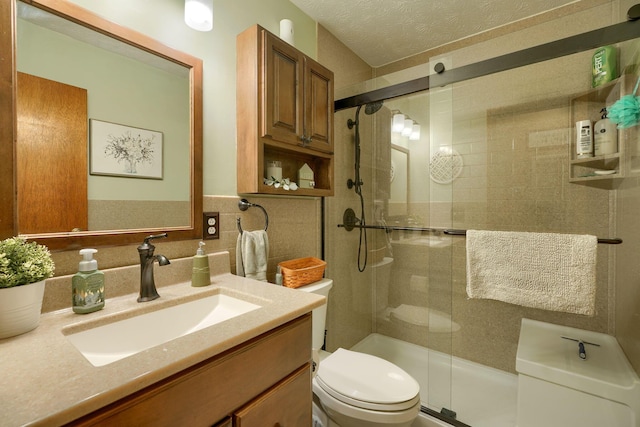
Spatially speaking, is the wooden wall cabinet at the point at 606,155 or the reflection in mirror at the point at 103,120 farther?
the wooden wall cabinet at the point at 606,155

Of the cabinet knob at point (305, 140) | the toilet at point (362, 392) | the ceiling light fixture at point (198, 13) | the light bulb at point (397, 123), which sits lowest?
the toilet at point (362, 392)

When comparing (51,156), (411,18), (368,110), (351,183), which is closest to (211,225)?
(51,156)

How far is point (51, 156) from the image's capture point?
2.91ft

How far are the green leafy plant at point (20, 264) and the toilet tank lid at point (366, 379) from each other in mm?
1137

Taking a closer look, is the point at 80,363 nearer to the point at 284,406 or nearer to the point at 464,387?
the point at 284,406

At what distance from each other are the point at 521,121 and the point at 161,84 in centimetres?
197

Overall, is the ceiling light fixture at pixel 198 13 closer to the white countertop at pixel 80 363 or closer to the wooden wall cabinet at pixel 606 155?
the white countertop at pixel 80 363

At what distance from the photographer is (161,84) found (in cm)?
117

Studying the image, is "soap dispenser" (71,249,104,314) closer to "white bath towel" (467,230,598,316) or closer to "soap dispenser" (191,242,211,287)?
"soap dispenser" (191,242,211,287)

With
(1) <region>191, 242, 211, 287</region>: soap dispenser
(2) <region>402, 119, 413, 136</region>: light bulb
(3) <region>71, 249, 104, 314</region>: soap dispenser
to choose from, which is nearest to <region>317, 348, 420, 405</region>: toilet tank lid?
(1) <region>191, 242, 211, 287</region>: soap dispenser

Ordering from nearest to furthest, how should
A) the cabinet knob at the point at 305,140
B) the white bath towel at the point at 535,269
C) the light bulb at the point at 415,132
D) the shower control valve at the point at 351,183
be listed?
the white bath towel at the point at 535,269
the cabinet knob at the point at 305,140
the light bulb at the point at 415,132
the shower control valve at the point at 351,183

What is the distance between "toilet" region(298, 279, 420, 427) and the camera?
3.83 feet

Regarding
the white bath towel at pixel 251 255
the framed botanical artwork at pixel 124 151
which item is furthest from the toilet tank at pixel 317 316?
the framed botanical artwork at pixel 124 151

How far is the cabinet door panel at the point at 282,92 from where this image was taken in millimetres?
1381
